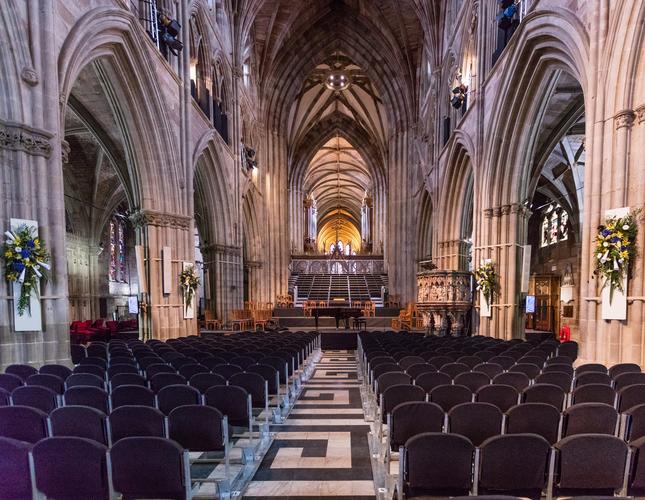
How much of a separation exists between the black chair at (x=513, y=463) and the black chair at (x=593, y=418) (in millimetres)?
1227

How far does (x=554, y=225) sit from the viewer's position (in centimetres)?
2619

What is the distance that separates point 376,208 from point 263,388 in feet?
138

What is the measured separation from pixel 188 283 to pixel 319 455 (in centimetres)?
1136

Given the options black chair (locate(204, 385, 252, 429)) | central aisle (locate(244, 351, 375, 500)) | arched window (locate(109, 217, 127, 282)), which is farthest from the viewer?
arched window (locate(109, 217, 127, 282))

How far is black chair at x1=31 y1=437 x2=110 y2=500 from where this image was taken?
115 inches

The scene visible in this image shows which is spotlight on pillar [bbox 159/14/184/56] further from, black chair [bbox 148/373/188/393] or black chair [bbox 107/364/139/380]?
black chair [bbox 148/373/188/393]

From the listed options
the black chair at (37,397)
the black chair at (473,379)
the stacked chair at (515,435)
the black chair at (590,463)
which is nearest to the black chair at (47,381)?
the black chair at (37,397)

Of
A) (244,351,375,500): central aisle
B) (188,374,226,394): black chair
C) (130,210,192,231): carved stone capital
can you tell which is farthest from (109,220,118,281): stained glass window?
(188,374,226,394): black chair

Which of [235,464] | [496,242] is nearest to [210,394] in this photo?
[235,464]

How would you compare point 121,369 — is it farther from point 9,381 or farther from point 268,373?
point 268,373

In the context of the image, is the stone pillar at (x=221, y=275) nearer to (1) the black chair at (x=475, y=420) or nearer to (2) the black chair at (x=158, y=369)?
(2) the black chair at (x=158, y=369)

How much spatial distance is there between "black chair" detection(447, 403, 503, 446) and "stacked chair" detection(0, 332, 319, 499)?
2.48 meters

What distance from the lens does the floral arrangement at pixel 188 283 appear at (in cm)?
1525

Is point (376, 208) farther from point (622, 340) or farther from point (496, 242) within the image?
point (622, 340)
